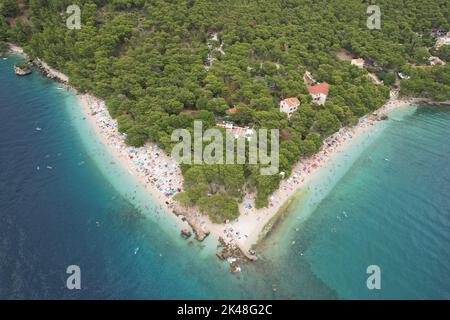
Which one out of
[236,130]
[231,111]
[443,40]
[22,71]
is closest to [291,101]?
[231,111]

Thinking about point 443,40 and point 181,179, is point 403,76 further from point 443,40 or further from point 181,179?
point 181,179

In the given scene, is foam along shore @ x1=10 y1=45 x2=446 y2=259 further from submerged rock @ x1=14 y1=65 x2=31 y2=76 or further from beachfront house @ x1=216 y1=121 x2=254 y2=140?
submerged rock @ x1=14 y1=65 x2=31 y2=76

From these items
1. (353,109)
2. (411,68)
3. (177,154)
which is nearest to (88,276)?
(177,154)

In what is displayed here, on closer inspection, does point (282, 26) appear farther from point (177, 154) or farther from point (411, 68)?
point (177, 154)

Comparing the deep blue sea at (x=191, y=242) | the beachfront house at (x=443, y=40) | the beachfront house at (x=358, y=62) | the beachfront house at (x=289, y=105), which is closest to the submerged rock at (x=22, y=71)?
the deep blue sea at (x=191, y=242)

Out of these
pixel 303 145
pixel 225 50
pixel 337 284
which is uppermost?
pixel 225 50
